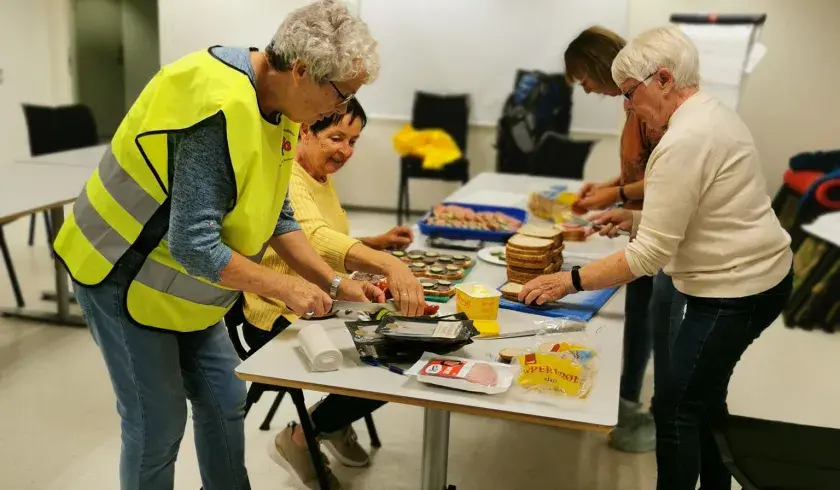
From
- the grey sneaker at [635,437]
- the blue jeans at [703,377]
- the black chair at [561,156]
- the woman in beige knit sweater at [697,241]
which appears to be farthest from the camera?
the black chair at [561,156]

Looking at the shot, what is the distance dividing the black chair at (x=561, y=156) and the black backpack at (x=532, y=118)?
1.60 ft

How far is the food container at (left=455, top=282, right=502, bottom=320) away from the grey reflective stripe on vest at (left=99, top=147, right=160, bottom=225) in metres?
0.75

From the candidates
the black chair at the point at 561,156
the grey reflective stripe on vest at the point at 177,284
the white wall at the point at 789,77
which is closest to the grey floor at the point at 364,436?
the grey reflective stripe on vest at the point at 177,284

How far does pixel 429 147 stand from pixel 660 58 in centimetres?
398

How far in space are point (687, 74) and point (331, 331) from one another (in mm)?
992

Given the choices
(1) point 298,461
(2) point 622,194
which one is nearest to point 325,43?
(1) point 298,461

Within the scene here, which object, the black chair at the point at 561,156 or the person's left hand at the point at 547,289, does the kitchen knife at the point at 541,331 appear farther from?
the black chair at the point at 561,156

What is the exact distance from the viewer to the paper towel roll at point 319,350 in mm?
1561

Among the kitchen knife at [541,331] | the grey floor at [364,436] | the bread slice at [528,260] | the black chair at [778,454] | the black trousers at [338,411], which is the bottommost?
the grey floor at [364,436]

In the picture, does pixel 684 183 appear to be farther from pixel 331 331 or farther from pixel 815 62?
pixel 815 62

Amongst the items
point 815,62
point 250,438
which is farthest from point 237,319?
point 815,62

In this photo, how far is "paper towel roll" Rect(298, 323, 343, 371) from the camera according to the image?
156 centimetres

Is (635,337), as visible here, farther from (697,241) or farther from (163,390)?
(163,390)

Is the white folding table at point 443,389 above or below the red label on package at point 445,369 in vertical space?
below
